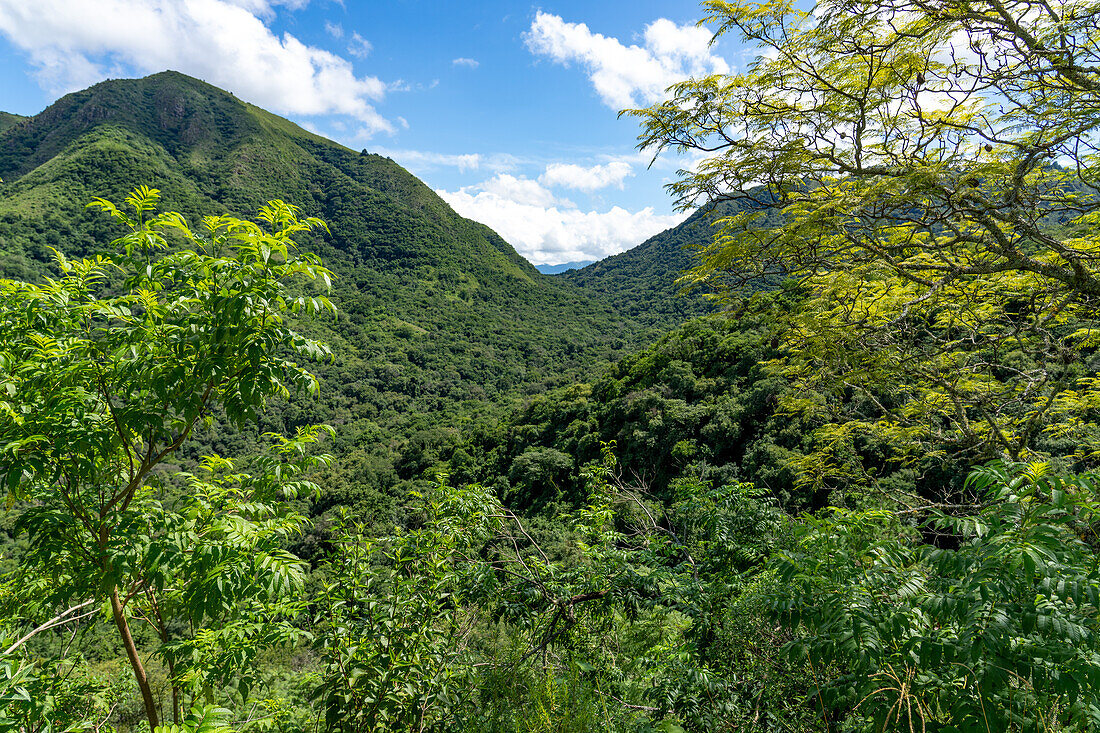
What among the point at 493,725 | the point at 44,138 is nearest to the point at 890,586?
the point at 493,725

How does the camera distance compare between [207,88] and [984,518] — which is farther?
[207,88]

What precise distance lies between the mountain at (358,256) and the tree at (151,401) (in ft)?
102

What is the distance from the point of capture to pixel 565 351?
8612 cm

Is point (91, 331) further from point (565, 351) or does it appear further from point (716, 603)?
point (565, 351)

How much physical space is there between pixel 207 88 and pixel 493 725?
166 metres

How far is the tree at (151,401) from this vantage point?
6.61 feet

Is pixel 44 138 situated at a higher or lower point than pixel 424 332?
higher

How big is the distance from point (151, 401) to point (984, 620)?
3.49m

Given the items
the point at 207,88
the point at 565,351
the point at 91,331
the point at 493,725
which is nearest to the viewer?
the point at 91,331

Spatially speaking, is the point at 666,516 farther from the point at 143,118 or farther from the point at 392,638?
the point at 143,118

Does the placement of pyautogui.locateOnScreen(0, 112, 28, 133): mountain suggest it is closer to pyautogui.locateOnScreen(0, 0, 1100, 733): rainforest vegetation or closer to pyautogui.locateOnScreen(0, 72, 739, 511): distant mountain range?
pyautogui.locateOnScreen(0, 72, 739, 511): distant mountain range

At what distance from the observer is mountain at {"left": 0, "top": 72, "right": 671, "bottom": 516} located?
56281mm

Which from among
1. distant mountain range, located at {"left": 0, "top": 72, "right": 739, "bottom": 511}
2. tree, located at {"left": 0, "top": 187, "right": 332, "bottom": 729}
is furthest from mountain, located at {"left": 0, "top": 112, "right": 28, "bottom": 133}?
tree, located at {"left": 0, "top": 187, "right": 332, "bottom": 729}

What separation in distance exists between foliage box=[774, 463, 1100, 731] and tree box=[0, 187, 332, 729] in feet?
7.85
